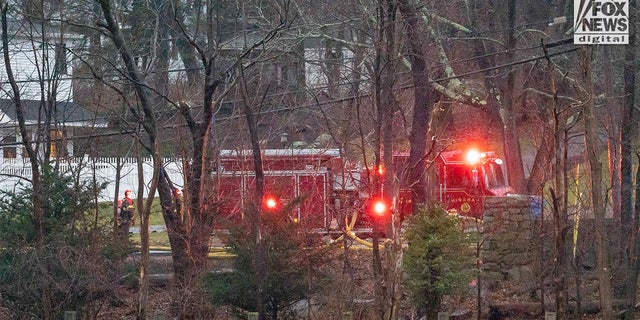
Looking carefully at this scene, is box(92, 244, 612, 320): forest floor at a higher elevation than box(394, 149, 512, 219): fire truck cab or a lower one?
lower

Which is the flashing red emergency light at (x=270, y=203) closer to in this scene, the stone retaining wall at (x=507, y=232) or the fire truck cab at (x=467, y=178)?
the stone retaining wall at (x=507, y=232)

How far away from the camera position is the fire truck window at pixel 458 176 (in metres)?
24.3

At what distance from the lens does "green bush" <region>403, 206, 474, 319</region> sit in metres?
12.9

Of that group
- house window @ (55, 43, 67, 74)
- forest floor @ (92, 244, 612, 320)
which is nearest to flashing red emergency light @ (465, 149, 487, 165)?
forest floor @ (92, 244, 612, 320)

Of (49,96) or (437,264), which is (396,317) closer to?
(437,264)

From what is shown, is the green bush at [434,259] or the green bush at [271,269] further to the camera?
the green bush at [434,259]

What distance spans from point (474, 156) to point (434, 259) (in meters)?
11.6

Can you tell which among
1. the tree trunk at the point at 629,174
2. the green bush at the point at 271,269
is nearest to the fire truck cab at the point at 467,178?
the tree trunk at the point at 629,174

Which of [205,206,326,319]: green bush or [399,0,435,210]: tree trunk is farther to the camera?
[399,0,435,210]: tree trunk

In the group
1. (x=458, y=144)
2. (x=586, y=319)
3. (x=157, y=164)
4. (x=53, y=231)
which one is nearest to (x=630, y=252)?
(x=586, y=319)

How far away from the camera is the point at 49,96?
16.8m

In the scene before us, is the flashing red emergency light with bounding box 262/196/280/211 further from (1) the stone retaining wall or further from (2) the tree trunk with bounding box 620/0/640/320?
(2) the tree trunk with bounding box 620/0/640/320

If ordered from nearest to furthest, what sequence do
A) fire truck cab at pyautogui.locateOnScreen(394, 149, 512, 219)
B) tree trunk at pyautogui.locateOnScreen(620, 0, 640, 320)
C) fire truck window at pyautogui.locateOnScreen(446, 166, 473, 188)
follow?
tree trunk at pyautogui.locateOnScreen(620, 0, 640, 320), fire truck cab at pyautogui.locateOnScreen(394, 149, 512, 219), fire truck window at pyautogui.locateOnScreen(446, 166, 473, 188)

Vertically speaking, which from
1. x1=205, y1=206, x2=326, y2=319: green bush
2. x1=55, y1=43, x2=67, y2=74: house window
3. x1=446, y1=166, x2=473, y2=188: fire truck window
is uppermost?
x1=55, y1=43, x2=67, y2=74: house window
